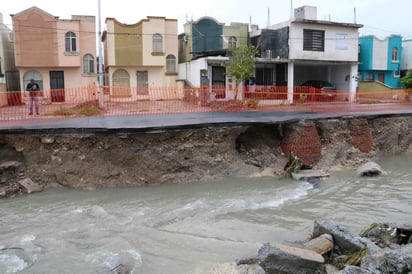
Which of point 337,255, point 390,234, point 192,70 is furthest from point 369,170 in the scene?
point 192,70

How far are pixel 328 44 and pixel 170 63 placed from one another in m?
12.2

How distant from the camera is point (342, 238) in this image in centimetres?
730

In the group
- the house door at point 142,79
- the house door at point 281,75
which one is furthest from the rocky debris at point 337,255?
the house door at point 142,79

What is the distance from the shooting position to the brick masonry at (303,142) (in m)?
14.8

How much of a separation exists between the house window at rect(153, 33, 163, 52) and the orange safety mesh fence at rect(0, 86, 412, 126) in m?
2.95

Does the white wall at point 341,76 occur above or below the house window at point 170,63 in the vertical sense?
below

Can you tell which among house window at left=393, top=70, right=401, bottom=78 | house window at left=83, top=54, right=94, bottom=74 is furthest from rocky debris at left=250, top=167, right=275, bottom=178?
house window at left=393, top=70, right=401, bottom=78

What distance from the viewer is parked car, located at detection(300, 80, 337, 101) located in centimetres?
2716

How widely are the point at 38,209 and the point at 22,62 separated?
20305mm

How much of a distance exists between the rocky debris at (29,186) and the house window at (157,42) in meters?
19.3

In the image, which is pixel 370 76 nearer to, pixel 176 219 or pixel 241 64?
pixel 241 64

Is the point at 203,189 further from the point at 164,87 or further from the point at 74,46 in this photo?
the point at 74,46

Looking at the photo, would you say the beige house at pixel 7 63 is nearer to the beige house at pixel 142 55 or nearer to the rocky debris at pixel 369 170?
the beige house at pixel 142 55

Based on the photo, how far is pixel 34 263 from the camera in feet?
23.8
